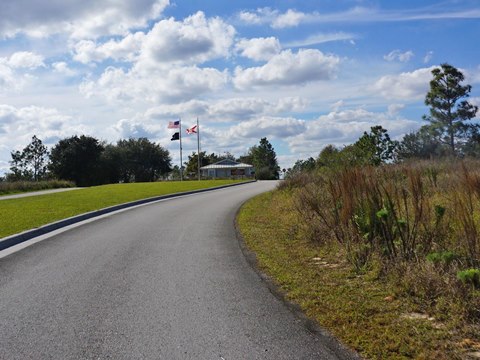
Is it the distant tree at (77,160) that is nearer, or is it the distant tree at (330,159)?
the distant tree at (330,159)

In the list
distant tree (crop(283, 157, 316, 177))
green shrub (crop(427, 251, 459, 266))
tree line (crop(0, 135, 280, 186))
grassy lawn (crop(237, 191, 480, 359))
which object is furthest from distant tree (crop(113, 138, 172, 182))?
green shrub (crop(427, 251, 459, 266))

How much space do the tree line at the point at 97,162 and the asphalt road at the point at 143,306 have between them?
6309 centimetres

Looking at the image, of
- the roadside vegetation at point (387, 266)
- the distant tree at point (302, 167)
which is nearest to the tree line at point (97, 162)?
the distant tree at point (302, 167)

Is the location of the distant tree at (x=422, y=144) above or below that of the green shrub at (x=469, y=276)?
above

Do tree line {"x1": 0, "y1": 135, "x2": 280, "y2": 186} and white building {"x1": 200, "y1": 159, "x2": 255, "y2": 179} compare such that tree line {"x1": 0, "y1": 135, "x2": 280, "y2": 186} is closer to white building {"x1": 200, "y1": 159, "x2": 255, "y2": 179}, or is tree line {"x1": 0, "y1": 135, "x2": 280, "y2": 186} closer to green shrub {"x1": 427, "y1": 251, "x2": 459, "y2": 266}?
white building {"x1": 200, "y1": 159, "x2": 255, "y2": 179}

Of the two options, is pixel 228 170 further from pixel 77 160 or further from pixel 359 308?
pixel 359 308

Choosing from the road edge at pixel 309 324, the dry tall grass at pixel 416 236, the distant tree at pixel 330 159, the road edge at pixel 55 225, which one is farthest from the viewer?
the distant tree at pixel 330 159

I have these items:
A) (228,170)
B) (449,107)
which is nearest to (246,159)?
(228,170)

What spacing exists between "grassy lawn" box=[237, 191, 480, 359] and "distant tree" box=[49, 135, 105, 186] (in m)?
67.9

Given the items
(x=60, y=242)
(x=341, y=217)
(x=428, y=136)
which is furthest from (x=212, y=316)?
(x=428, y=136)

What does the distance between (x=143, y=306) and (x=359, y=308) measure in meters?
2.60

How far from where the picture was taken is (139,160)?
84188mm

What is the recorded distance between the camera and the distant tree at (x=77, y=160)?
72.2 meters

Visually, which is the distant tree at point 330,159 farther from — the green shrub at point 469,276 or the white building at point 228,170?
the white building at point 228,170
